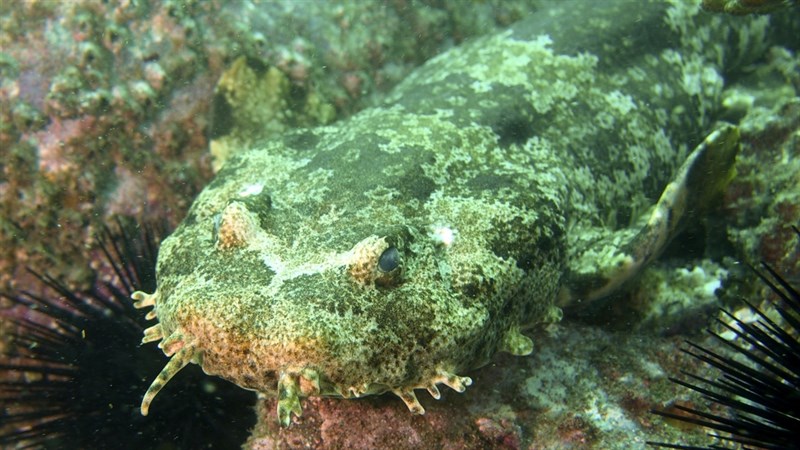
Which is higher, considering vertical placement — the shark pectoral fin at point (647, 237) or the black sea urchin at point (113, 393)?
the black sea urchin at point (113, 393)

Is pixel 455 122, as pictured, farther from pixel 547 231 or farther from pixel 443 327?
pixel 443 327

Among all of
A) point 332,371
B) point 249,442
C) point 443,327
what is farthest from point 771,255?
point 249,442

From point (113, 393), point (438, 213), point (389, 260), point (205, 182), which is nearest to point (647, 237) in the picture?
point (438, 213)

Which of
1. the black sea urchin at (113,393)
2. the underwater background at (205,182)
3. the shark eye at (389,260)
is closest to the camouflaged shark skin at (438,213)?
the shark eye at (389,260)

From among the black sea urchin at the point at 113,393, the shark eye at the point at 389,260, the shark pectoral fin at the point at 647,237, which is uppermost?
the shark eye at the point at 389,260

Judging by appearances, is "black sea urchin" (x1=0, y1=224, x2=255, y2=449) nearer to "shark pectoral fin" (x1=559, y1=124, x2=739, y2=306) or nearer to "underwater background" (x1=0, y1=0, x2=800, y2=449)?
"underwater background" (x1=0, y1=0, x2=800, y2=449)

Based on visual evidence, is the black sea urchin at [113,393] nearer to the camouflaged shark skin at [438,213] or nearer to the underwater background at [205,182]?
the underwater background at [205,182]

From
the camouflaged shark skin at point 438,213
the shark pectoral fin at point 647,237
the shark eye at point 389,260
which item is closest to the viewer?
the camouflaged shark skin at point 438,213

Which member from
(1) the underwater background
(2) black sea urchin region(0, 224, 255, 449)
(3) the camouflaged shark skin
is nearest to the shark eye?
(3) the camouflaged shark skin
